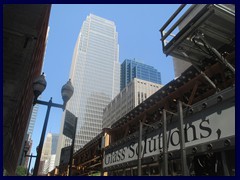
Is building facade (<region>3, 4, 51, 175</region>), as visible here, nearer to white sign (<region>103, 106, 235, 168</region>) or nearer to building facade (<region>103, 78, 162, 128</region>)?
white sign (<region>103, 106, 235, 168</region>)

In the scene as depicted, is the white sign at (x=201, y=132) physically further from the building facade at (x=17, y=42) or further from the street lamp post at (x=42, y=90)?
the building facade at (x=17, y=42)

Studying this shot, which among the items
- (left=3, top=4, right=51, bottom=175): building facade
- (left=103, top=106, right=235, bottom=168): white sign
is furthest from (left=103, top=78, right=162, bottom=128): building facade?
(left=103, top=106, right=235, bottom=168): white sign

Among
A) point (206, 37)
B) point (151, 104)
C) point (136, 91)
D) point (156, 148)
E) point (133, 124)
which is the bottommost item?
point (156, 148)

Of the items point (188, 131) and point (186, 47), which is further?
point (186, 47)

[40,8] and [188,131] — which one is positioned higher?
[40,8]

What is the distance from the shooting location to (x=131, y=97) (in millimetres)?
120625

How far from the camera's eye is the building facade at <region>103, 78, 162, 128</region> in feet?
384

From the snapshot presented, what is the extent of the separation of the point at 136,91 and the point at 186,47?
113 metres

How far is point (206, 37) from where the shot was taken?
501 centimetres

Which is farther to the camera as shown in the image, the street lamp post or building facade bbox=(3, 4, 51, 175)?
the street lamp post

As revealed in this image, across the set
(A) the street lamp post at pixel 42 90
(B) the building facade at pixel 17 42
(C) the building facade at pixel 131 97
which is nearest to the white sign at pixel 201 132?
(A) the street lamp post at pixel 42 90

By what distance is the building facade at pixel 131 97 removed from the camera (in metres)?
117
